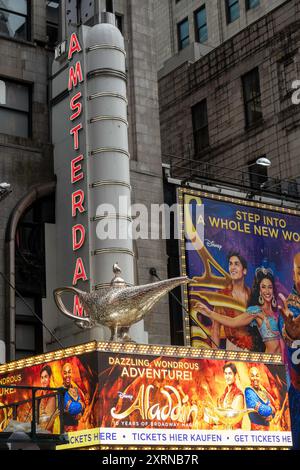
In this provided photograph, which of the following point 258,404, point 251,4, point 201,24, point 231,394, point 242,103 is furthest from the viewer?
point 201,24

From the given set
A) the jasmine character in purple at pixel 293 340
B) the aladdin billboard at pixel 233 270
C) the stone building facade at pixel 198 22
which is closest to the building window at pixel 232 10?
the stone building facade at pixel 198 22

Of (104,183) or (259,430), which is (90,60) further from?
(259,430)

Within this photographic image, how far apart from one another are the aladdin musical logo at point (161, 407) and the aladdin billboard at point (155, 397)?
0.02 meters

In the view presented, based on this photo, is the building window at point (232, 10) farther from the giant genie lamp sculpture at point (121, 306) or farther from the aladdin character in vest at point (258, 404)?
the aladdin character in vest at point (258, 404)

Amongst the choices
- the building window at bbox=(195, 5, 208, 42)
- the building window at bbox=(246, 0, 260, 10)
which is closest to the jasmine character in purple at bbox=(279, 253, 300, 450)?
the building window at bbox=(246, 0, 260, 10)

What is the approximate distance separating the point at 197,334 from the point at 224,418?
10.9 m

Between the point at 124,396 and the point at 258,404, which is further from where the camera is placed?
the point at 258,404

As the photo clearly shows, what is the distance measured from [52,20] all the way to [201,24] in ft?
83.2

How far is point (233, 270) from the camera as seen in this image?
3519 centimetres

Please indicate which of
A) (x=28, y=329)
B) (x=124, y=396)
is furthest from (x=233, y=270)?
(x=124, y=396)

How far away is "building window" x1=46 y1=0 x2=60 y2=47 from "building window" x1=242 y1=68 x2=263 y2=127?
501 inches

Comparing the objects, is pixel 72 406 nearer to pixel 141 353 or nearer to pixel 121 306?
pixel 141 353
